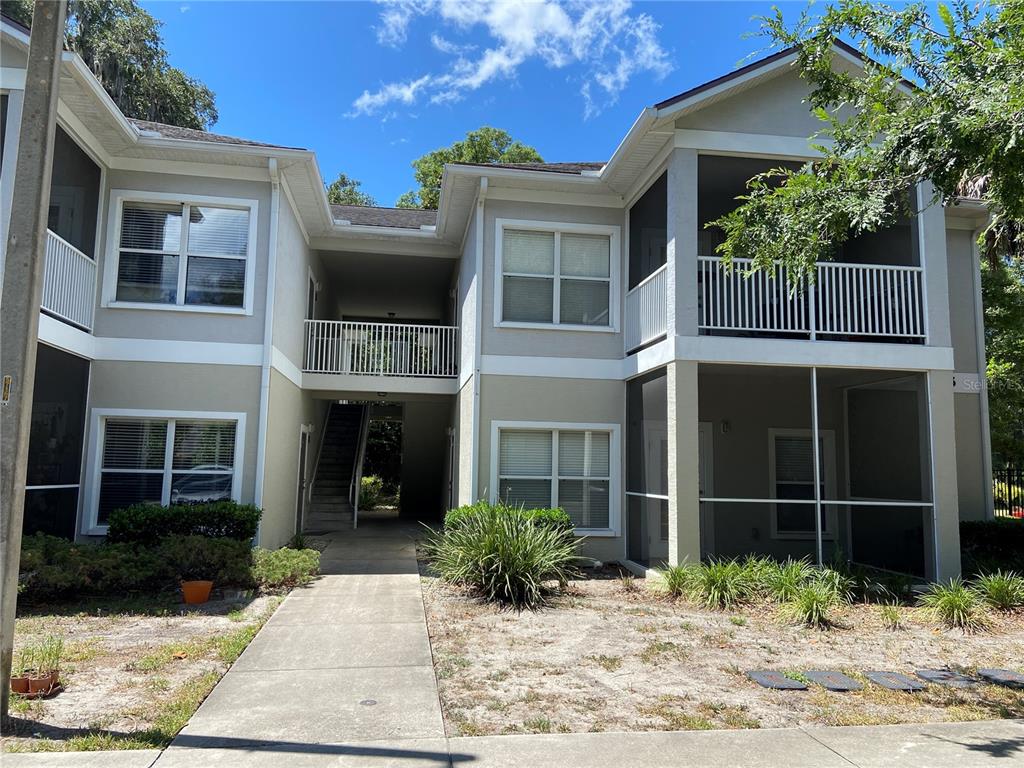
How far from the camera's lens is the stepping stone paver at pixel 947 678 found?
18.8 ft

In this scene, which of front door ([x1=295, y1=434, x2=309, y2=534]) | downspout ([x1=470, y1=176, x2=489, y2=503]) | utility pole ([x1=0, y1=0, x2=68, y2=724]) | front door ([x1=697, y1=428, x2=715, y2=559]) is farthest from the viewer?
front door ([x1=295, y1=434, x2=309, y2=534])

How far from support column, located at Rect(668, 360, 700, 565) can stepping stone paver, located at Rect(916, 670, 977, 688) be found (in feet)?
11.4

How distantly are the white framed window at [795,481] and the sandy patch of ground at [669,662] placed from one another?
4048mm

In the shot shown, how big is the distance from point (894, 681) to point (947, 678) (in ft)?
1.80

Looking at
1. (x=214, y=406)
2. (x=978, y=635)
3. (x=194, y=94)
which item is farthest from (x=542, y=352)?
(x=194, y=94)

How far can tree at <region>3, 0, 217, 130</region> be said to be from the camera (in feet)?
78.9

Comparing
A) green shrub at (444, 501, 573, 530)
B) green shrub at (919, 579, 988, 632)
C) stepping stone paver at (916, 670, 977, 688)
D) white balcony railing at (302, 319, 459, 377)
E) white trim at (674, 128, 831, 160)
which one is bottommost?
stepping stone paver at (916, 670, 977, 688)

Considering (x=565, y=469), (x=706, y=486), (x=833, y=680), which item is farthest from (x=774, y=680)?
(x=706, y=486)

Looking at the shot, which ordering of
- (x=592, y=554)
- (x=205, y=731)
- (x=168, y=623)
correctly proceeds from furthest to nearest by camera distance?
1. (x=592, y=554)
2. (x=168, y=623)
3. (x=205, y=731)

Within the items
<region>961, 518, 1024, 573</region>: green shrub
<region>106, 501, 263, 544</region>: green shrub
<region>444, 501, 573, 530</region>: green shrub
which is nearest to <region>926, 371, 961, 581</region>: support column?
<region>961, 518, 1024, 573</region>: green shrub

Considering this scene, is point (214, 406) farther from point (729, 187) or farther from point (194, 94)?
point (194, 94)

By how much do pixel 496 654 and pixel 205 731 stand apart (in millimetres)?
2648

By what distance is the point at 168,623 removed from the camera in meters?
7.45

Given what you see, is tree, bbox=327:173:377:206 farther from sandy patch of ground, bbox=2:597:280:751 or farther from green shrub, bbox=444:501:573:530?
sandy patch of ground, bbox=2:597:280:751
